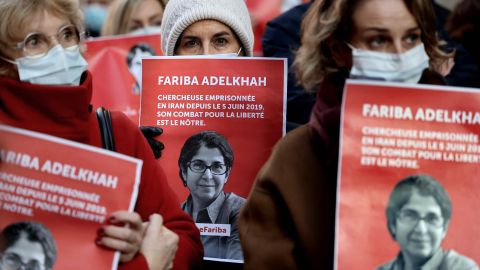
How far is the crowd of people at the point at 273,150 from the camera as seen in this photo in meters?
3.60

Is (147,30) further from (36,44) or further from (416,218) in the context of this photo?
(416,218)

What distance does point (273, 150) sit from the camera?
3812 millimetres

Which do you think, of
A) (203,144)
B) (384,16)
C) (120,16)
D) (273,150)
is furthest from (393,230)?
(120,16)

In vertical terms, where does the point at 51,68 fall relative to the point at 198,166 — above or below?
above

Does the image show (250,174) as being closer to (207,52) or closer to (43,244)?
(207,52)

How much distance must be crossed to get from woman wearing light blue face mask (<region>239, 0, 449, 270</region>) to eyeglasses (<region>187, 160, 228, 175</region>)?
2.25ft

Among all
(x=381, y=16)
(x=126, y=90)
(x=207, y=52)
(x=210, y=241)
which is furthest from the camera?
(x=126, y=90)

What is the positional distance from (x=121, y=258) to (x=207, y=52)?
1581 mm

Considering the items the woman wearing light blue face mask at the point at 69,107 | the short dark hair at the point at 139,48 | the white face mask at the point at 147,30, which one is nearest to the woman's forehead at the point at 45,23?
the woman wearing light blue face mask at the point at 69,107

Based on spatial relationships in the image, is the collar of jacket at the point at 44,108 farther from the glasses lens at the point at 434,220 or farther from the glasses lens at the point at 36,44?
the glasses lens at the point at 434,220

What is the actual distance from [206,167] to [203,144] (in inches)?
4.3

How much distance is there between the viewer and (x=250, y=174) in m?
4.55

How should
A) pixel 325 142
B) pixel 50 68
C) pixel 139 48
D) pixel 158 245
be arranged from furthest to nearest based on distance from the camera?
1. pixel 139 48
2. pixel 50 68
3. pixel 158 245
4. pixel 325 142

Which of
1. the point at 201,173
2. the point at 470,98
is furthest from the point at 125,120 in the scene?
the point at 470,98
